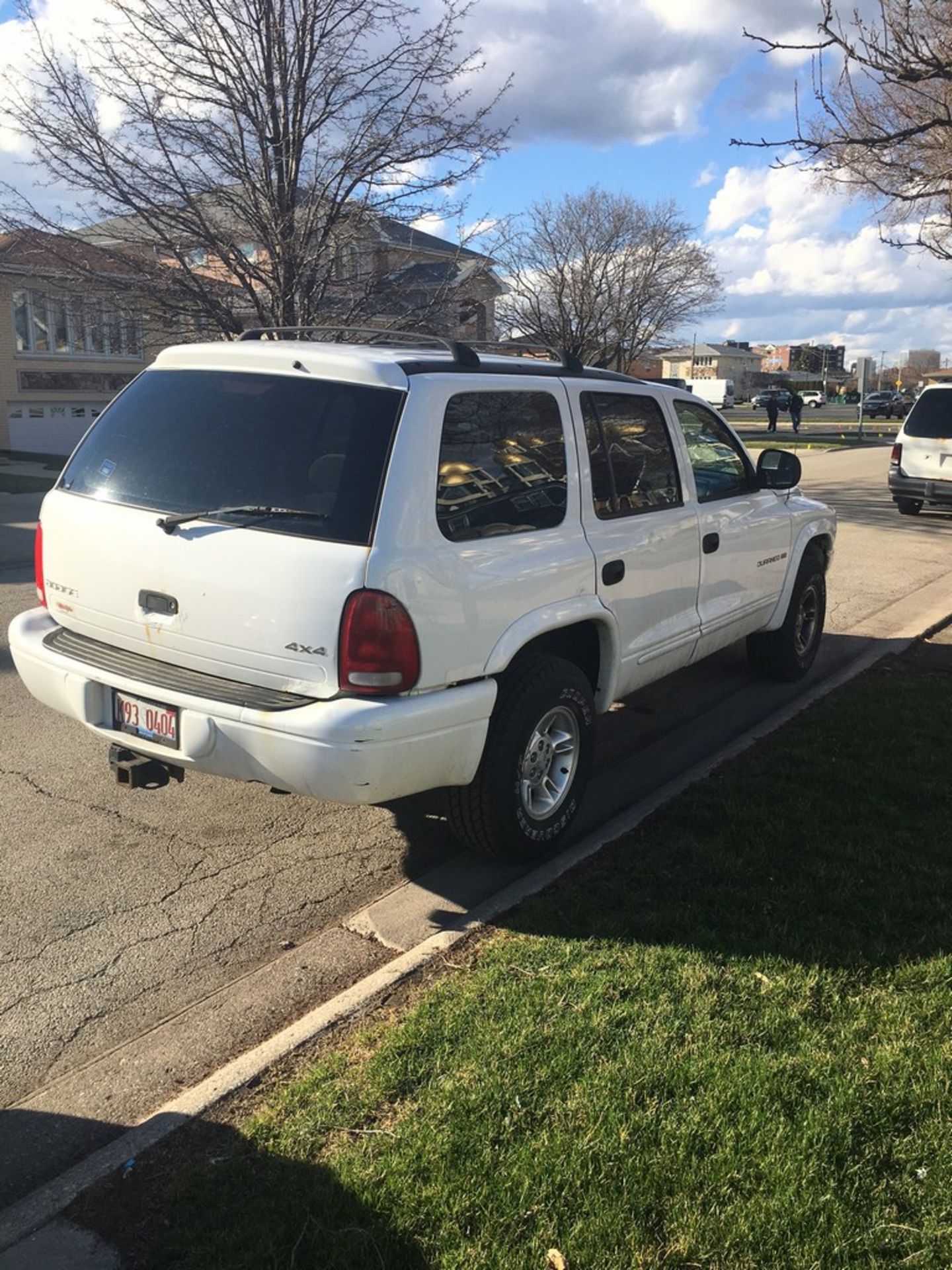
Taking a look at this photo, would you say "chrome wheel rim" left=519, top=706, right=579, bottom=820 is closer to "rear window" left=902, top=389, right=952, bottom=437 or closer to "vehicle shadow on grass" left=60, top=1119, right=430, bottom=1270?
"vehicle shadow on grass" left=60, top=1119, right=430, bottom=1270

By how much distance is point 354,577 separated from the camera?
338cm

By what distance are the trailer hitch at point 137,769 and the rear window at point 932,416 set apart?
45.1 ft

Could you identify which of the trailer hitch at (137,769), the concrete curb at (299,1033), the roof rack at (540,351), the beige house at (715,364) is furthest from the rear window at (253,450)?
the beige house at (715,364)

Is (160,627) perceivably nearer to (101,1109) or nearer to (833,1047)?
(101,1109)

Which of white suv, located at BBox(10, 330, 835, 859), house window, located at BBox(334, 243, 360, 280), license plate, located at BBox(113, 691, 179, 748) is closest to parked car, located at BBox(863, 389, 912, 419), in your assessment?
house window, located at BBox(334, 243, 360, 280)

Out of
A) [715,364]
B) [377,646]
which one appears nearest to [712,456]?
[377,646]

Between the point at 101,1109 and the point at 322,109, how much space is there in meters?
11.9

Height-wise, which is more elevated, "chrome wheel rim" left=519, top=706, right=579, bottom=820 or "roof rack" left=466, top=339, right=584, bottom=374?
"roof rack" left=466, top=339, right=584, bottom=374

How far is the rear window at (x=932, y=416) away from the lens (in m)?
15.0

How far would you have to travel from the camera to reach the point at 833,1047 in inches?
117

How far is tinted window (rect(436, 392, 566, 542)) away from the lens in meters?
3.74

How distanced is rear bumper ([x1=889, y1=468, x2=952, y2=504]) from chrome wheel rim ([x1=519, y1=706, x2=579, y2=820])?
40.6 feet

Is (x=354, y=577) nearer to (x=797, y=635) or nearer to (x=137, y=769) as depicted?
(x=137, y=769)

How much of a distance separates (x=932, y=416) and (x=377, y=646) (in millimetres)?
13871
